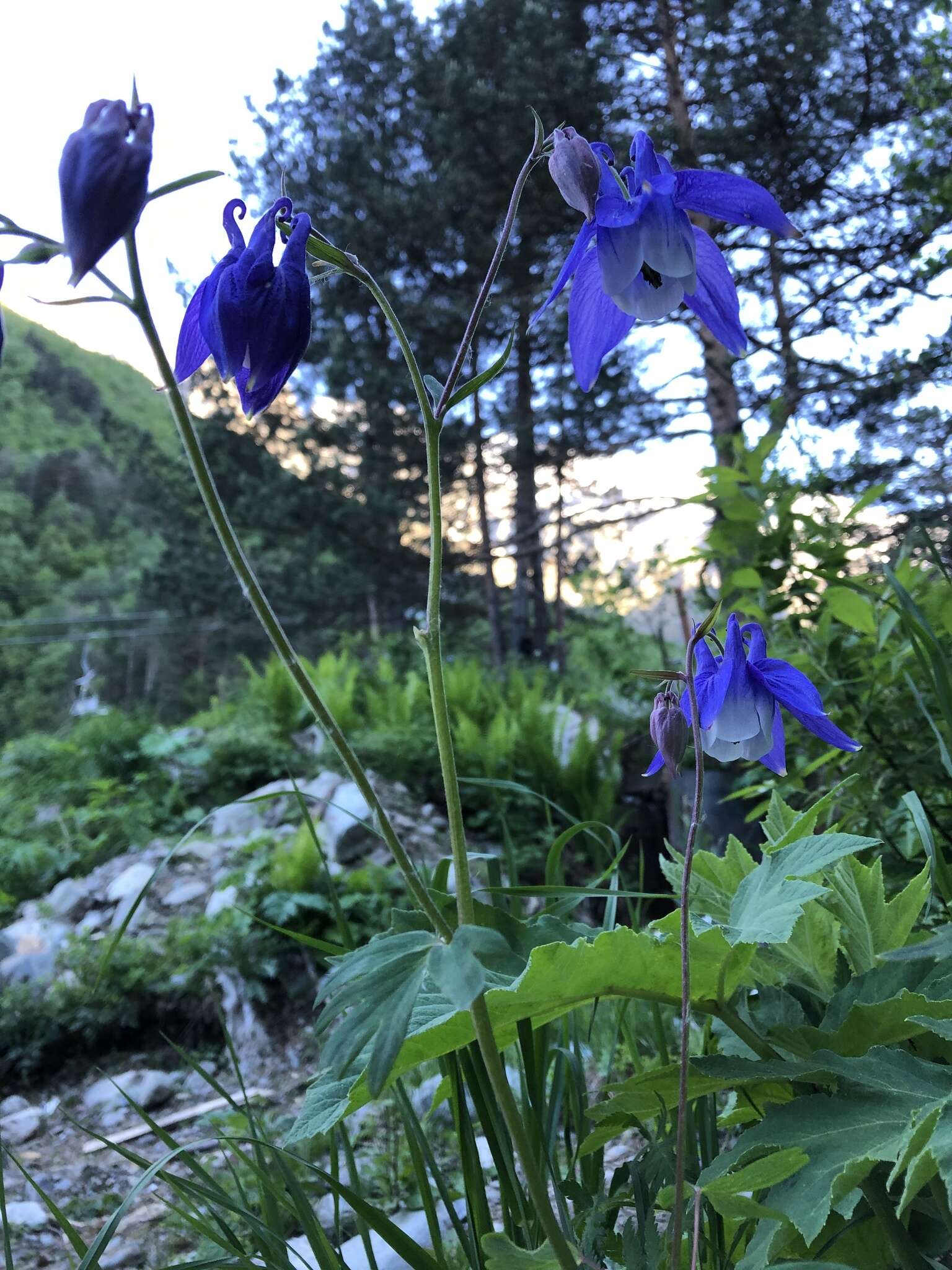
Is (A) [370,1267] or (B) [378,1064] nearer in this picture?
(B) [378,1064]

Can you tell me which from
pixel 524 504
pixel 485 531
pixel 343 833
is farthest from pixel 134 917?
pixel 524 504

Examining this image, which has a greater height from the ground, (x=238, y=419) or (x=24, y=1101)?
(x=238, y=419)

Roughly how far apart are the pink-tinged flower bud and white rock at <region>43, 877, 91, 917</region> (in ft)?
11.9

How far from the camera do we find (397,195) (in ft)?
22.0

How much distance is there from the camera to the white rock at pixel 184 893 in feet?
11.6

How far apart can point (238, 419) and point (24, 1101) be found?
7.95 metres

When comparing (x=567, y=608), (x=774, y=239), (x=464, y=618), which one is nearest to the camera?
(x=774, y=239)

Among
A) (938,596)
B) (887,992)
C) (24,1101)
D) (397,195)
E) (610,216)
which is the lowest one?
(24,1101)

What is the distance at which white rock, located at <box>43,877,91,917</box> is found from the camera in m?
3.63

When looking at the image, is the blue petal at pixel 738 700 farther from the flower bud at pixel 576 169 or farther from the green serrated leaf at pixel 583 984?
the flower bud at pixel 576 169

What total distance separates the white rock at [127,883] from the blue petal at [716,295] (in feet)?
11.6

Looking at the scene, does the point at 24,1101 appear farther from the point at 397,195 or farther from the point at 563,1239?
the point at 397,195

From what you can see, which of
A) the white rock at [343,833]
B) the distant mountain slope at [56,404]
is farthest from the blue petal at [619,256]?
the distant mountain slope at [56,404]

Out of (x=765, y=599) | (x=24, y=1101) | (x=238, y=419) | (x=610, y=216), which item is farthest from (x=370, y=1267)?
(x=238, y=419)
